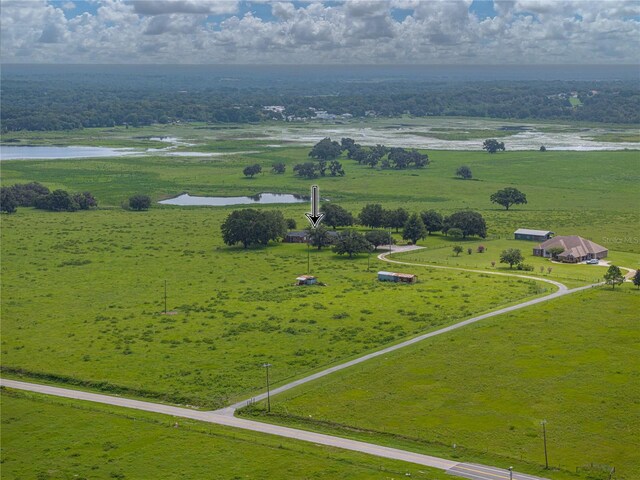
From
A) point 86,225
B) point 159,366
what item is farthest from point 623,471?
point 86,225

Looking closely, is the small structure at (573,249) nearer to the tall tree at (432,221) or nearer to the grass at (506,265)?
the grass at (506,265)

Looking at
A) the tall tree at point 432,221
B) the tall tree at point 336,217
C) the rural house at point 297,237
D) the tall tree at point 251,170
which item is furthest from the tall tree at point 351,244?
the tall tree at point 251,170

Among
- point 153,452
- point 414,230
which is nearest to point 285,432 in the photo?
point 153,452

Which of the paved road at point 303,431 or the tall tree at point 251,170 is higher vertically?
the tall tree at point 251,170

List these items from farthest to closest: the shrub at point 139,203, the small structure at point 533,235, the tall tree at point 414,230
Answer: the shrub at point 139,203
the small structure at point 533,235
the tall tree at point 414,230

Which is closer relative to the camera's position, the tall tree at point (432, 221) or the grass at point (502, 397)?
the grass at point (502, 397)

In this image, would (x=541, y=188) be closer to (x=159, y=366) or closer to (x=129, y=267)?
(x=129, y=267)

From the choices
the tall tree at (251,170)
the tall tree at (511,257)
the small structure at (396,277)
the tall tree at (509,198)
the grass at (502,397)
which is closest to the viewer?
the grass at (502,397)

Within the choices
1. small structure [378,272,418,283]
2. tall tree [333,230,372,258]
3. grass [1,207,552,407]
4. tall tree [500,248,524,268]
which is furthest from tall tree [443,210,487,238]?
small structure [378,272,418,283]
